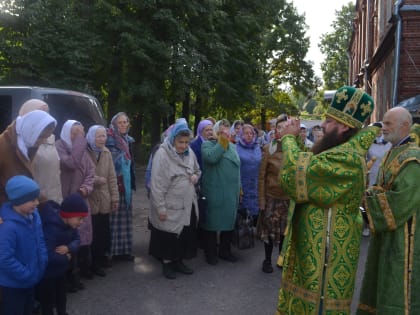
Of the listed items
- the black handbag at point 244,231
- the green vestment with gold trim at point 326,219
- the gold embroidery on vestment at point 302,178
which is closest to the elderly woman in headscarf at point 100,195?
the black handbag at point 244,231

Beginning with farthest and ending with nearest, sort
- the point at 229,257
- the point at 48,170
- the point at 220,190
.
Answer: the point at 229,257
the point at 220,190
the point at 48,170

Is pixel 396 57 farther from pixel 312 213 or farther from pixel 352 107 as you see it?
pixel 312 213

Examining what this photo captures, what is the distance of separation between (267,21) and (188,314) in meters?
20.6

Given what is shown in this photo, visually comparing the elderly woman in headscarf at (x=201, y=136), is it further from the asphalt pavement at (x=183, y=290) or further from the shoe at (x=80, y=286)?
the shoe at (x=80, y=286)

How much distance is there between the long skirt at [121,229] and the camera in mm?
6629

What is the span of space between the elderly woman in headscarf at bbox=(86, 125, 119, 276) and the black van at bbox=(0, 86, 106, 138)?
2.86ft

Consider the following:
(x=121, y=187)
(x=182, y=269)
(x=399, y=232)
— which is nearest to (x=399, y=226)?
(x=399, y=232)

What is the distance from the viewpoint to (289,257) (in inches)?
150

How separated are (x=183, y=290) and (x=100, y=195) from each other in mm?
1488

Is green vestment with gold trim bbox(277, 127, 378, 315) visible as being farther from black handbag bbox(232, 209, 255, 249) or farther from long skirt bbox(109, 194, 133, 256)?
long skirt bbox(109, 194, 133, 256)

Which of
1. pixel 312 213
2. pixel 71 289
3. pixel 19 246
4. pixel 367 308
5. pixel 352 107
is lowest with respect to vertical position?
pixel 71 289

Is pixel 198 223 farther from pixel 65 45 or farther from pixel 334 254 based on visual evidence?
pixel 65 45

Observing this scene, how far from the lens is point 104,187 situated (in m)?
6.12

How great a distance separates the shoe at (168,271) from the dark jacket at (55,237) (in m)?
1.93
